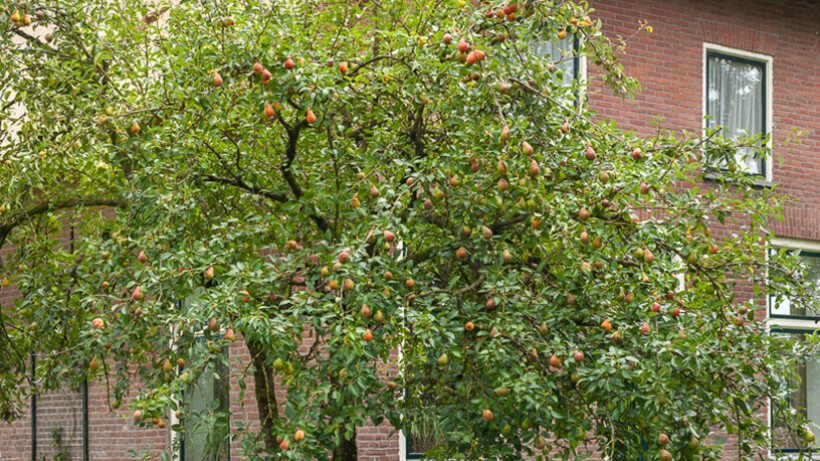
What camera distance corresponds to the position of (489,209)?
210 inches

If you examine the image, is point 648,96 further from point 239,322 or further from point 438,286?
point 239,322

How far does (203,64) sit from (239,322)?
1712 millimetres

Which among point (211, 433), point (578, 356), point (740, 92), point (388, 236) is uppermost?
point (740, 92)

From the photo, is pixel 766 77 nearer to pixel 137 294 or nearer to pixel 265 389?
pixel 265 389

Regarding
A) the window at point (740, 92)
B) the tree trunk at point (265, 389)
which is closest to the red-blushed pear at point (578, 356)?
Result: the tree trunk at point (265, 389)

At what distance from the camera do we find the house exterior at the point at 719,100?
10.7 m

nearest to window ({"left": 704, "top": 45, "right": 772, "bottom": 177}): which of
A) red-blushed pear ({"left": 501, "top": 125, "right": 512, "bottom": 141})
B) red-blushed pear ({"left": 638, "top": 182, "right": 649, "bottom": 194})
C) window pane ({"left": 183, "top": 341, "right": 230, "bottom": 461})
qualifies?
window pane ({"left": 183, "top": 341, "right": 230, "bottom": 461})

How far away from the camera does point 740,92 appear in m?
11.6

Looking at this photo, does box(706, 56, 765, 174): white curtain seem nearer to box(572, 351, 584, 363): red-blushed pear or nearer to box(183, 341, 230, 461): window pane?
box(183, 341, 230, 461): window pane

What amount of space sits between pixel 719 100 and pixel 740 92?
1.06 feet

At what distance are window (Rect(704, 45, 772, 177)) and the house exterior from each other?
0.04 ft

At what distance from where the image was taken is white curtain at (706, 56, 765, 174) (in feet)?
37.4

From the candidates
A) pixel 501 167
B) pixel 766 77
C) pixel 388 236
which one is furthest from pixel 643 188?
pixel 766 77

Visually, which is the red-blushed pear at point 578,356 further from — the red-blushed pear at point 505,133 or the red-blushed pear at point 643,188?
the red-blushed pear at point 505,133
